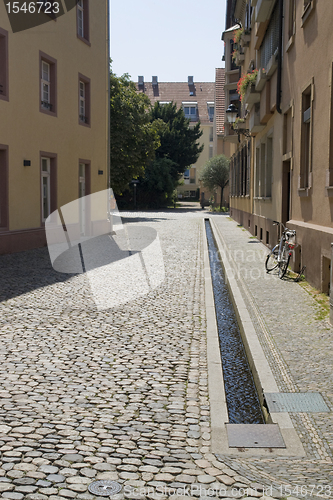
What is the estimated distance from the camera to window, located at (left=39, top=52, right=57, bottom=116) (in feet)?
57.5

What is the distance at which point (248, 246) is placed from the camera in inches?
657

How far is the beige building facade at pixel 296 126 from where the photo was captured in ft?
29.1

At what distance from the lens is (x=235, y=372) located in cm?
546

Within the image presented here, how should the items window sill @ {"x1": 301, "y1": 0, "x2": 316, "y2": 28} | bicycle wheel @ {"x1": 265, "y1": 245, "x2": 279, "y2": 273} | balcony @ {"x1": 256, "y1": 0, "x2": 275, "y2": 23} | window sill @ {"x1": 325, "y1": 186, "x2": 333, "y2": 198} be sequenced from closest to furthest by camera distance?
1. window sill @ {"x1": 325, "y1": 186, "x2": 333, "y2": 198}
2. window sill @ {"x1": 301, "y1": 0, "x2": 316, "y2": 28}
3. bicycle wheel @ {"x1": 265, "y1": 245, "x2": 279, "y2": 273}
4. balcony @ {"x1": 256, "y1": 0, "x2": 275, "y2": 23}

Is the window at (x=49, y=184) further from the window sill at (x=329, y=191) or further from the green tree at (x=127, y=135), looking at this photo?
the green tree at (x=127, y=135)

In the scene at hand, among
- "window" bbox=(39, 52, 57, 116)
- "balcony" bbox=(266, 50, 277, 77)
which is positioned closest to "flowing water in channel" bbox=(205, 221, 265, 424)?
"balcony" bbox=(266, 50, 277, 77)

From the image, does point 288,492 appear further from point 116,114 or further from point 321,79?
point 116,114

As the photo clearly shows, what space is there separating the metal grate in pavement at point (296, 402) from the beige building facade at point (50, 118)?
1158 cm

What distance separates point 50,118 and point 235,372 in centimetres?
1405

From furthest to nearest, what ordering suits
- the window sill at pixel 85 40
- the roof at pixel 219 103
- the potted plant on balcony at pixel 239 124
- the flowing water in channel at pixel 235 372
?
the roof at pixel 219 103
the potted plant on balcony at pixel 239 124
the window sill at pixel 85 40
the flowing water in channel at pixel 235 372

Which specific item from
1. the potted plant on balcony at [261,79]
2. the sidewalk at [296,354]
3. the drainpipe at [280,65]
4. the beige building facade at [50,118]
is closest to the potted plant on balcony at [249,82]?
the potted plant on balcony at [261,79]

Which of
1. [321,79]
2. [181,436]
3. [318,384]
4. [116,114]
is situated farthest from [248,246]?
[116,114]

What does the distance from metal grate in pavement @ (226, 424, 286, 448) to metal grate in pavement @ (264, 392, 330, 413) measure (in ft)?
0.69

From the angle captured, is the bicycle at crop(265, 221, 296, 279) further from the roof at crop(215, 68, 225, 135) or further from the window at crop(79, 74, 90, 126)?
the roof at crop(215, 68, 225, 135)
